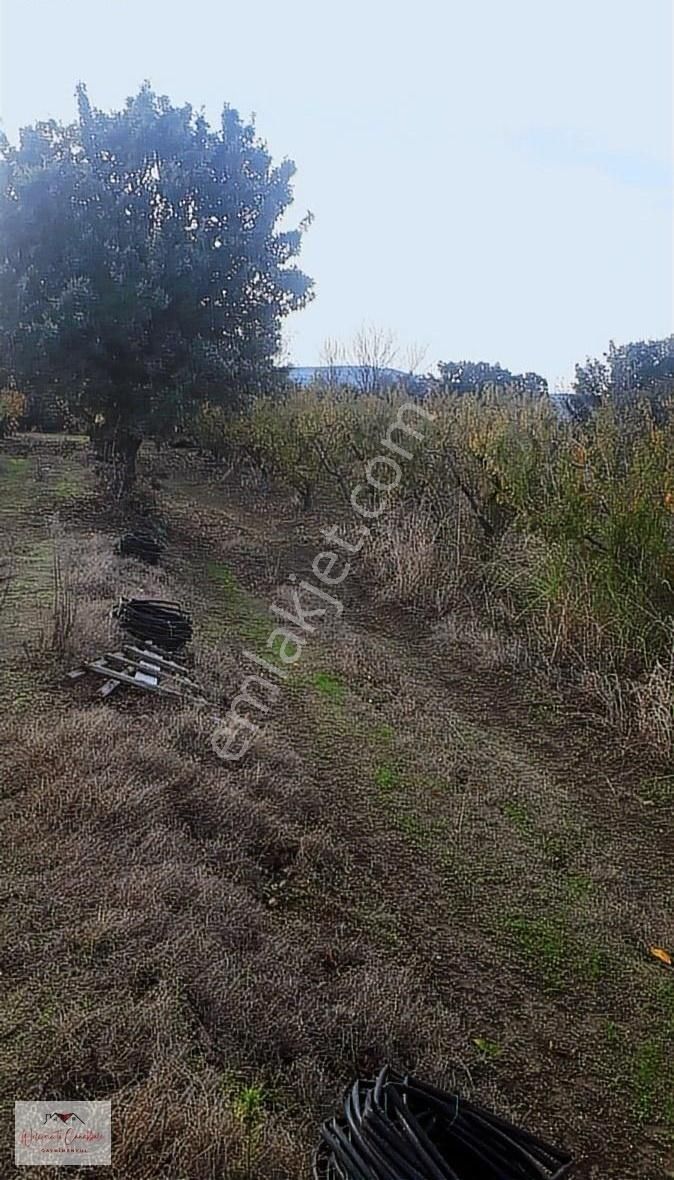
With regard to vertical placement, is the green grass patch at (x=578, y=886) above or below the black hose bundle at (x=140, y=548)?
below

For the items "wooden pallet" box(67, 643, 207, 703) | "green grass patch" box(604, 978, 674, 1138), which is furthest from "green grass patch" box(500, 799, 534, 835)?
"wooden pallet" box(67, 643, 207, 703)

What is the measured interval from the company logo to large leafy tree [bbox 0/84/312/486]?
793 cm

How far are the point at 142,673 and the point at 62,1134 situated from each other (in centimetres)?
279

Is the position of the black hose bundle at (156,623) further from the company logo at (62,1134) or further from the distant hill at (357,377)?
the distant hill at (357,377)

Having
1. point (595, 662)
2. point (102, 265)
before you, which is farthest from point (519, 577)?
point (102, 265)

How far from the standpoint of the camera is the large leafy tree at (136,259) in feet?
28.8

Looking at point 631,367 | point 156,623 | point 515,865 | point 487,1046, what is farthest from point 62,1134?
point 631,367

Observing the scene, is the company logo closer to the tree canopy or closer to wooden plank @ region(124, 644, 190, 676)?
wooden plank @ region(124, 644, 190, 676)

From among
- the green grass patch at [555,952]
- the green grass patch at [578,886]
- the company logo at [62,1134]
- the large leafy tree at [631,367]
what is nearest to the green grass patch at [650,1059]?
the green grass patch at [555,952]

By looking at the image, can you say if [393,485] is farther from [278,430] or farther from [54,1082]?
[54,1082]

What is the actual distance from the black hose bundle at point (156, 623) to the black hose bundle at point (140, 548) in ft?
7.61

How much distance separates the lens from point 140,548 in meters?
7.69

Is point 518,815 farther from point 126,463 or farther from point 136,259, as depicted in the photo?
point 126,463

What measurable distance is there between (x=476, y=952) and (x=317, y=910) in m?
0.52
